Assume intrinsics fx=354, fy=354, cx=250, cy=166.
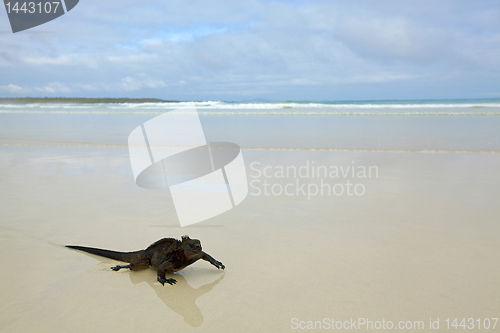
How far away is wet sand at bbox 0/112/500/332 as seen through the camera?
2084mm

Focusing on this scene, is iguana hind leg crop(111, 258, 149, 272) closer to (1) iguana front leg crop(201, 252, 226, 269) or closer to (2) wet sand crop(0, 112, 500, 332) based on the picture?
(2) wet sand crop(0, 112, 500, 332)

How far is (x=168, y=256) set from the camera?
2.47 metres

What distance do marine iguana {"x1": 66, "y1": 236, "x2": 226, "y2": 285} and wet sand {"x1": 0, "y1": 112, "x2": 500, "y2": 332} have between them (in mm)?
77

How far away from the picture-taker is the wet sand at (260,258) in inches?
82.0

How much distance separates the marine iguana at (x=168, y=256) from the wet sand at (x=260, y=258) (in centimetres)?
8

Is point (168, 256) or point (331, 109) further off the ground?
point (168, 256)

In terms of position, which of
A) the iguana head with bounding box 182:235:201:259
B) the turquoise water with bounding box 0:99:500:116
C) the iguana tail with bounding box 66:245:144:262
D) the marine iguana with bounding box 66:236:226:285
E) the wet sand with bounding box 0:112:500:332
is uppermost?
the iguana head with bounding box 182:235:201:259

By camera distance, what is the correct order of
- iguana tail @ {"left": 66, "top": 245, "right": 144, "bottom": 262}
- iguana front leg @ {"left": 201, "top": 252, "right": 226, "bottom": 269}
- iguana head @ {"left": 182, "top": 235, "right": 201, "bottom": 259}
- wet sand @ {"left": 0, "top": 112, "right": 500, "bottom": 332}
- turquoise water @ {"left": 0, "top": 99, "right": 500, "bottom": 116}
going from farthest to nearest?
turquoise water @ {"left": 0, "top": 99, "right": 500, "bottom": 116} → iguana tail @ {"left": 66, "top": 245, "right": 144, "bottom": 262} → iguana front leg @ {"left": 201, "top": 252, "right": 226, "bottom": 269} → iguana head @ {"left": 182, "top": 235, "right": 201, "bottom": 259} → wet sand @ {"left": 0, "top": 112, "right": 500, "bottom": 332}

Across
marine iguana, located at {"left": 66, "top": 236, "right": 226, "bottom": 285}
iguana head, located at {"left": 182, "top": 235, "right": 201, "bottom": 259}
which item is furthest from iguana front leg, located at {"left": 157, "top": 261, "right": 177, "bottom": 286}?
iguana head, located at {"left": 182, "top": 235, "right": 201, "bottom": 259}

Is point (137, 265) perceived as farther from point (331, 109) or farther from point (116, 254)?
point (331, 109)

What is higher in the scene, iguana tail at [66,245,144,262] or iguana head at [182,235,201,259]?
iguana head at [182,235,201,259]

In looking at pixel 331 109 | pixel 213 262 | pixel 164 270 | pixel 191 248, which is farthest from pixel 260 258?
pixel 331 109

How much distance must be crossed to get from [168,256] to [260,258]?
0.74 metres

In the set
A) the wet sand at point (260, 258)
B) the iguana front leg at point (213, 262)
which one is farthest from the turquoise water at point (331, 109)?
the iguana front leg at point (213, 262)
